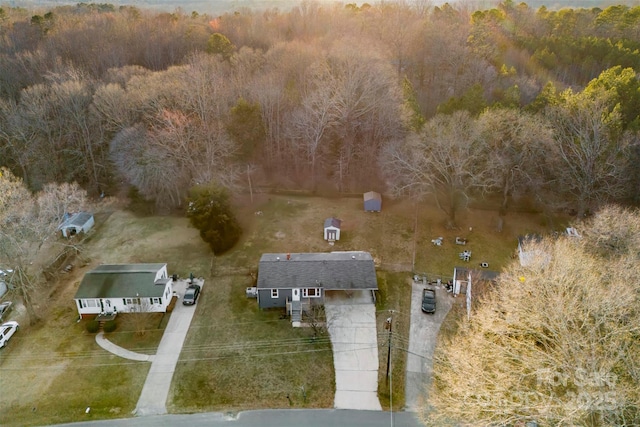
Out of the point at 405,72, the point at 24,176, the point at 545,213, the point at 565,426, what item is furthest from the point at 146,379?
the point at 405,72

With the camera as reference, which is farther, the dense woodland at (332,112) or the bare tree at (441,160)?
the dense woodland at (332,112)

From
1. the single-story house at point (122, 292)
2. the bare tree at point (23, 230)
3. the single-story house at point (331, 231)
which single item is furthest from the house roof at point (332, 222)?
the bare tree at point (23, 230)

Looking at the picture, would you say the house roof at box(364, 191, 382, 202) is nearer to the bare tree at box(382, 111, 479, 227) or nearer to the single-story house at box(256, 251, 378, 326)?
the bare tree at box(382, 111, 479, 227)

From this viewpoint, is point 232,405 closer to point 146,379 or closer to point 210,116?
point 146,379

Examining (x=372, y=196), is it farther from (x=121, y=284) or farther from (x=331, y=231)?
(x=121, y=284)

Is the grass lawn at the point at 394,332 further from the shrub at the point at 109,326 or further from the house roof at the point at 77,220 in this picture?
the house roof at the point at 77,220

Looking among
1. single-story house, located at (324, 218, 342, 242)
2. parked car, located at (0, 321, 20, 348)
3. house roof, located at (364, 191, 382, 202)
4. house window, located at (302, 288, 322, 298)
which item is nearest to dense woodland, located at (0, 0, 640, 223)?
house roof, located at (364, 191, 382, 202)

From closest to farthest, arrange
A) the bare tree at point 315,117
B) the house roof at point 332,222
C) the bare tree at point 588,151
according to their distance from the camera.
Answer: the bare tree at point 588,151
the house roof at point 332,222
the bare tree at point 315,117

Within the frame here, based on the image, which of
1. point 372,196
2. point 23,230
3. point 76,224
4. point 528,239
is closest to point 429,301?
point 528,239
